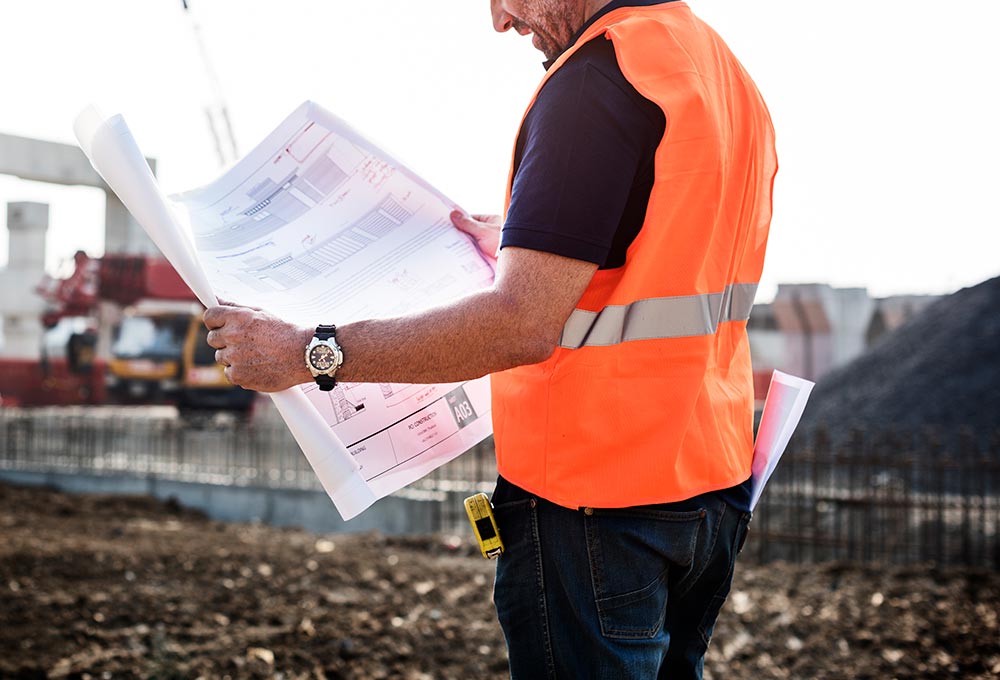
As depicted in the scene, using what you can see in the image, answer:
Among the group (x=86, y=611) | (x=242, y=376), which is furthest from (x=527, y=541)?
(x=86, y=611)

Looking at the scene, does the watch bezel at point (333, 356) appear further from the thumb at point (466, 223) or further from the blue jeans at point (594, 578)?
the thumb at point (466, 223)

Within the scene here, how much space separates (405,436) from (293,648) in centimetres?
308

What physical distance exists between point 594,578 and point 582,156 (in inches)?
26.3

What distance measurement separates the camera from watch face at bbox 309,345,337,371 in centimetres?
150

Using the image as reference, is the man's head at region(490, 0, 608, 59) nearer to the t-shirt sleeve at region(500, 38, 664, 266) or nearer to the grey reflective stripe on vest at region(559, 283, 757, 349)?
the t-shirt sleeve at region(500, 38, 664, 266)

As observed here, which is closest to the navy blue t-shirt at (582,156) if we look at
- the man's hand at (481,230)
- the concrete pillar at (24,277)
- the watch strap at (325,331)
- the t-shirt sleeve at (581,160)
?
the t-shirt sleeve at (581,160)

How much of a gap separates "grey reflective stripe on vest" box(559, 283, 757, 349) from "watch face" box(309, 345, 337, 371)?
1.20 feet

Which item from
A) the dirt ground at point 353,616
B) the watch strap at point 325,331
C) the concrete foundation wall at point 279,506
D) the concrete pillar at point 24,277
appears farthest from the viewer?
the concrete pillar at point 24,277

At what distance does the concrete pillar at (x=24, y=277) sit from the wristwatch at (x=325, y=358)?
26614mm

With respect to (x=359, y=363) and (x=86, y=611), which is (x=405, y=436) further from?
(x=86, y=611)

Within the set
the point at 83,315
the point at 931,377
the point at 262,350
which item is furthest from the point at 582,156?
the point at 83,315

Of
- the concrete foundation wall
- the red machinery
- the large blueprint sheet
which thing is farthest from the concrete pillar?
the large blueprint sheet

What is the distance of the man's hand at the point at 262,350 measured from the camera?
5.01 ft

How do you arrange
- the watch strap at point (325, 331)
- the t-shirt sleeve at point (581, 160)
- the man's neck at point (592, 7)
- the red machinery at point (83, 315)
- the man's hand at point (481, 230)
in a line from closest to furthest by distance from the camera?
1. the t-shirt sleeve at point (581, 160)
2. the watch strap at point (325, 331)
3. the man's neck at point (592, 7)
4. the man's hand at point (481, 230)
5. the red machinery at point (83, 315)
